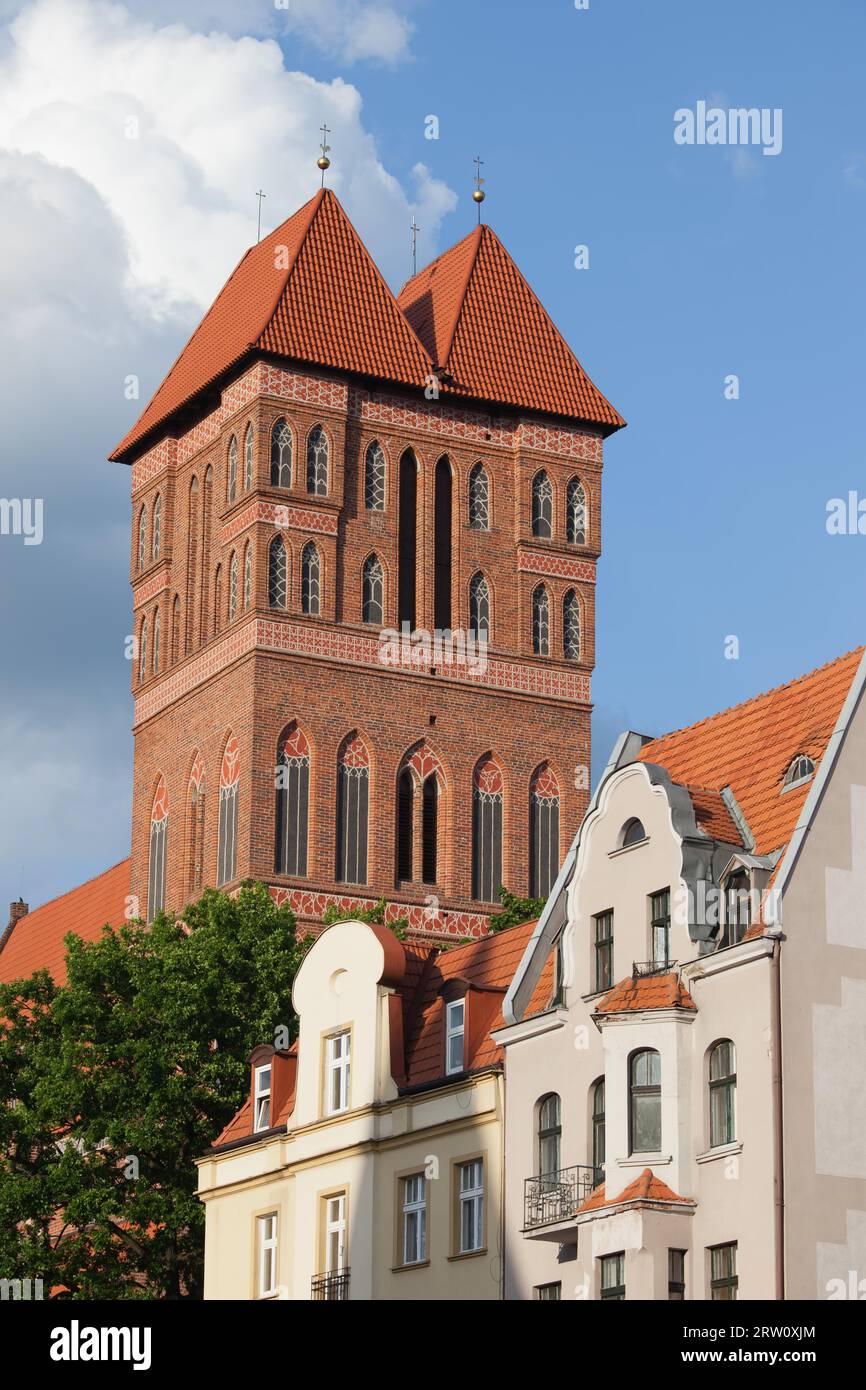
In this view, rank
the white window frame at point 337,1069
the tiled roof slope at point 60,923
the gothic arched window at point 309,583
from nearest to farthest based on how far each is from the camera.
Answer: the white window frame at point 337,1069 → the gothic arched window at point 309,583 → the tiled roof slope at point 60,923

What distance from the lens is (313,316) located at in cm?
7281

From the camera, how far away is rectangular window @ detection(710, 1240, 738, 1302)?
109 ft

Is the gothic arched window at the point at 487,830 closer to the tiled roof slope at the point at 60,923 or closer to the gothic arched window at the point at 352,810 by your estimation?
the gothic arched window at the point at 352,810

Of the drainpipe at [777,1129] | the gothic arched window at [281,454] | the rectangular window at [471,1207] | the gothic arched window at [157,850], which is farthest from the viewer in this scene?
the gothic arched window at [157,850]

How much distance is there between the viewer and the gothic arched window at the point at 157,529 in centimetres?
7706

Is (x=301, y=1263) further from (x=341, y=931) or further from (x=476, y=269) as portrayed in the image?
(x=476, y=269)

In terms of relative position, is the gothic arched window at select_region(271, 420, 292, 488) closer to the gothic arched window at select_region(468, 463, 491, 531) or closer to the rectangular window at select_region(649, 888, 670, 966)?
the gothic arched window at select_region(468, 463, 491, 531)

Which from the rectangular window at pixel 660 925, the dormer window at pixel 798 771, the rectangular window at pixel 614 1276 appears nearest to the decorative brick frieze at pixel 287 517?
the dormer window at pixel 798 771

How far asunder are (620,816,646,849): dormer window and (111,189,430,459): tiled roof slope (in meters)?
35.8

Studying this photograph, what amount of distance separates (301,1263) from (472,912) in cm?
2954

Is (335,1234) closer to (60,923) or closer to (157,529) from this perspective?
(157,529)

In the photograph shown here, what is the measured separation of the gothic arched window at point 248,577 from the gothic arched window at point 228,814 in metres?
3.11

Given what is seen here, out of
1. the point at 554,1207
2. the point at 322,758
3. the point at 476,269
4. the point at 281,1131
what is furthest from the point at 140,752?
the point at 554,1207

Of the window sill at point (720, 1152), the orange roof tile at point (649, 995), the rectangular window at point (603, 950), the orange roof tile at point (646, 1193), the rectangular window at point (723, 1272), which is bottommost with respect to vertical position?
the rectangular window at point (723, 1272)
